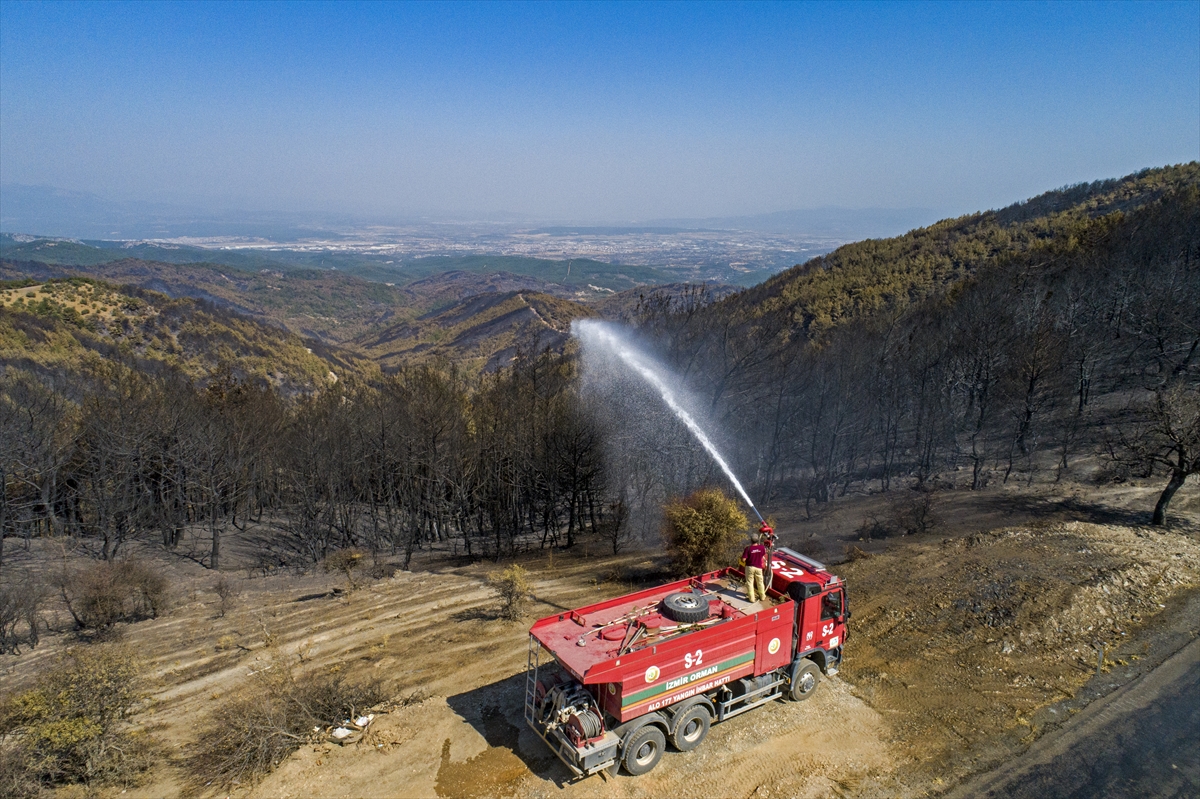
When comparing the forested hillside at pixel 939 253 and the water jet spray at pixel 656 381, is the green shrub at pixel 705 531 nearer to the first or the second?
the water jet spray at pixel 656 381

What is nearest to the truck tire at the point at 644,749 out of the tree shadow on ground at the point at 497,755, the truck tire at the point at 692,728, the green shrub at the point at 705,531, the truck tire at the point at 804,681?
the truck tire at the point at 692,728

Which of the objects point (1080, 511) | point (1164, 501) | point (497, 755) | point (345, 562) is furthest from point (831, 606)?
point (345, 562)

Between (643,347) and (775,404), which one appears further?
(775,404)

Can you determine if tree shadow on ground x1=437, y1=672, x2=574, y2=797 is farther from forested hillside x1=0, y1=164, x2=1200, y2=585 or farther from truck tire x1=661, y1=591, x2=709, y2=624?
forested hillside x1=0, y1=164, x2=1200, y2=585

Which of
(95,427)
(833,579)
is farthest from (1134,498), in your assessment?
(95,427)

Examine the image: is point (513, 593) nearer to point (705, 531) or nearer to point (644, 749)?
point (705, 531)

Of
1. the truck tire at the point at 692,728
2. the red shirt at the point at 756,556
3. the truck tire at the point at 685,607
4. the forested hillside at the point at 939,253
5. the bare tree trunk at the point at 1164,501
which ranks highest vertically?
the forested hillside at the point at 939,253

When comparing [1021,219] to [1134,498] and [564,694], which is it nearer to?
[1134,498]
